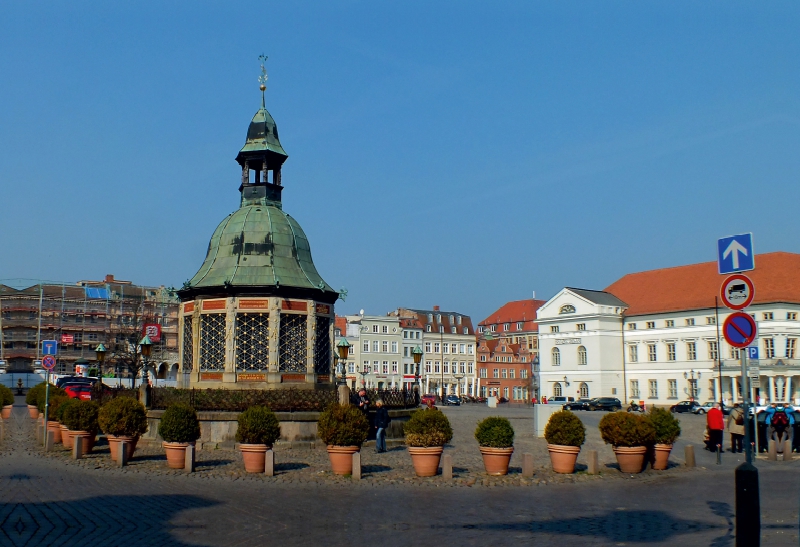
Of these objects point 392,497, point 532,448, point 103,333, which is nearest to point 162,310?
point 103,333

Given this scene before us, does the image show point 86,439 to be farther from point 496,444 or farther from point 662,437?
point 662,437

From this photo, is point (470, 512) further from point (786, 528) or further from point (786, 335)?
point (786, 335)

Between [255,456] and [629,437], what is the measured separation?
8.53 meters

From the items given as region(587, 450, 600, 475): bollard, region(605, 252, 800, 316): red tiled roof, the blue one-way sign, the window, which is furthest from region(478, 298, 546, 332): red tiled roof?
the blue one-way sign

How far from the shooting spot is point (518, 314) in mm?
136125

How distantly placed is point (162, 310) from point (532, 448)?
91.3 meters

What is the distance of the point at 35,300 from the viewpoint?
102 meters

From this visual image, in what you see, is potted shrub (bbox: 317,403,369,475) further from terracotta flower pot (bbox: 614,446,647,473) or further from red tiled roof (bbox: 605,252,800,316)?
red tiled roof (bbox: 605,252,800,316)

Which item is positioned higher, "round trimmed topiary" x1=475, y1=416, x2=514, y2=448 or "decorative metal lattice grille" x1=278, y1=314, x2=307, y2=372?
"decorative metal lattice grille" x1=278, y1=314, x2=307, y2=372

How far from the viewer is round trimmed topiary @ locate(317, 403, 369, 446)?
17047 mm

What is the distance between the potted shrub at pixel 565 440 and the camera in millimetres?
17703

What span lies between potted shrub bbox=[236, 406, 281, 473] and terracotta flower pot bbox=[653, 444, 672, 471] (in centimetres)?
919

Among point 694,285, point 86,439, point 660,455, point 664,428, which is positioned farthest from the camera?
point 694,285

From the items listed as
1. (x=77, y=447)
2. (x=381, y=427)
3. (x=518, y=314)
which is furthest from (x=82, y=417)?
(x=518, y=314)
